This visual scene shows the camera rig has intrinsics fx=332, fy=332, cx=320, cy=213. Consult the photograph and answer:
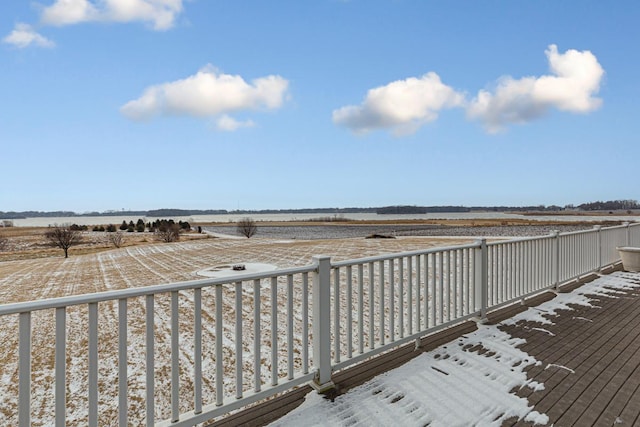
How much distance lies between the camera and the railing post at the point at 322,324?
2.47m

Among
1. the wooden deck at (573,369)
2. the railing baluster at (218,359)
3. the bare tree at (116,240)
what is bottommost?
the bare tree at (116,240)

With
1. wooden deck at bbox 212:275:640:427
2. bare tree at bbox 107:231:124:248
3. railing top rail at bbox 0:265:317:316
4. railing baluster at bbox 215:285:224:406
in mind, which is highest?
railing top rail at bbox 0:265:317:316

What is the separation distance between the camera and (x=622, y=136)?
677 inches

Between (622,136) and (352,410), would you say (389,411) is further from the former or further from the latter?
(622,136)

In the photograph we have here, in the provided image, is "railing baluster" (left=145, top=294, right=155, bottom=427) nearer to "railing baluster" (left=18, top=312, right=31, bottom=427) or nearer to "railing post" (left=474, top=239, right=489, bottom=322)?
"railing baluster" (left=18, top=312, right=31, bottom=427)

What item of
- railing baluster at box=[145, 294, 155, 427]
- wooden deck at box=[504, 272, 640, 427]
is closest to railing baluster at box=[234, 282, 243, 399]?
railing baluster at box=[145, 294, 155, 427]

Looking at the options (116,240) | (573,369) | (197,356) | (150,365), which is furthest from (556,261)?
(116,240)

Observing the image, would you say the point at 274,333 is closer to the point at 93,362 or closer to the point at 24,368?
the point at 93,362

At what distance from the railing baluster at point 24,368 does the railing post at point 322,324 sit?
1.62 meters

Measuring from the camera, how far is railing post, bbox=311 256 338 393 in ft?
8.12

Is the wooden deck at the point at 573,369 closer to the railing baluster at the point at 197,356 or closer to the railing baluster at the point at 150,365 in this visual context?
the railing baluster at the point at 197,356

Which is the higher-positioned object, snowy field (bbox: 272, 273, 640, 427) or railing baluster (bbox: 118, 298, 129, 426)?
railing baluster (bbox: 118, 298, 129, 426)

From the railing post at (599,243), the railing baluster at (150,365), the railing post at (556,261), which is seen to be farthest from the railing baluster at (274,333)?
the railing post at (599,243)

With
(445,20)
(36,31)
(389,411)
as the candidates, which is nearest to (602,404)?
(389,411)
